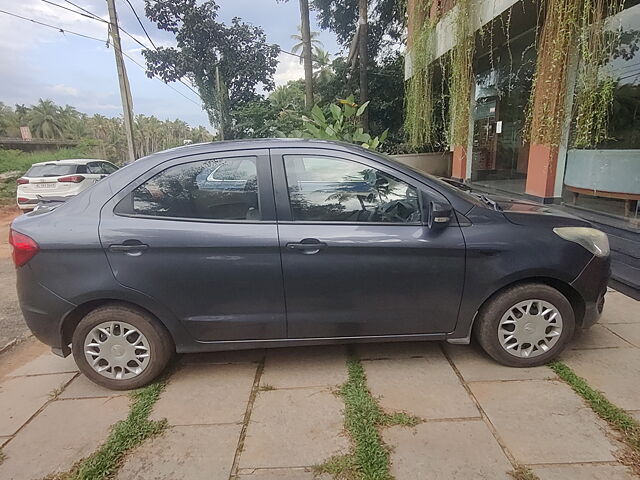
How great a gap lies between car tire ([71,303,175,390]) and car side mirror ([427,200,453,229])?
1898 millimetres

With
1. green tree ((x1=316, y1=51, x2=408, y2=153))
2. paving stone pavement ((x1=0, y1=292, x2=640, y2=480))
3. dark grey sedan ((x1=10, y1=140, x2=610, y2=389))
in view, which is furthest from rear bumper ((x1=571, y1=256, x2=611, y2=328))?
green tree ((x1=316, y1=51, x2=408, y2=153))

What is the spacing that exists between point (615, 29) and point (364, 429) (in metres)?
4.63

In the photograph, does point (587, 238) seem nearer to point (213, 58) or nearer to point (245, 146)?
point (245, 146)

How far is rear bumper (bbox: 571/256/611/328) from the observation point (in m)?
2.61

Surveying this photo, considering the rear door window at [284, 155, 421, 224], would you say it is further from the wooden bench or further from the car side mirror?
the wooden bench

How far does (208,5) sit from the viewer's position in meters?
19.4

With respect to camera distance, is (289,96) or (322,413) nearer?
(322,413)

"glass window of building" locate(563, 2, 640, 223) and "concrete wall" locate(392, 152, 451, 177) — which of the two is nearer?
"glass window of building" locate(563, 2, 640, 223)

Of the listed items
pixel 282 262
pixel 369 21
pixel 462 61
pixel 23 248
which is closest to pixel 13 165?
pixel 369 21

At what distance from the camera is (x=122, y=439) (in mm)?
2143

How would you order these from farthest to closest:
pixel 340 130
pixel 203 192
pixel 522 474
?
1. pixel 340 130
2. pixel 203 192
3. pixel 522 474

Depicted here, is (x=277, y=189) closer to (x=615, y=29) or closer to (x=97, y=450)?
(x=97, y=450)

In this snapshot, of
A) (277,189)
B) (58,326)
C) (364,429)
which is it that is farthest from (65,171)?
(364,429)

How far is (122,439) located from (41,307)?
1011 millimetres
